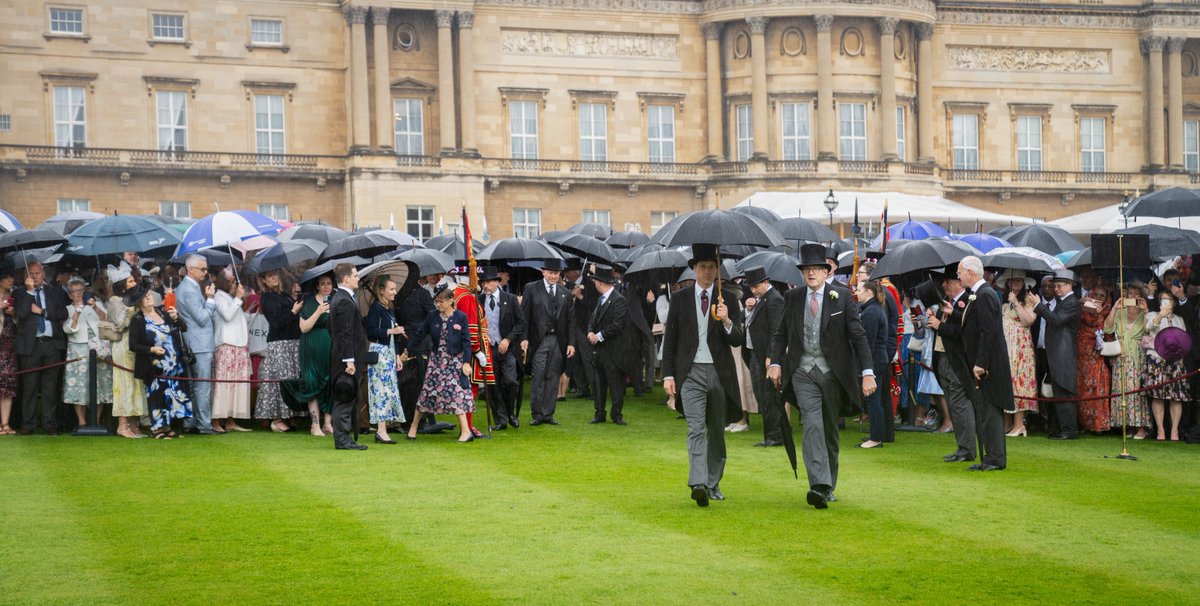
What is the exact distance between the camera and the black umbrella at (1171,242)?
19.1m

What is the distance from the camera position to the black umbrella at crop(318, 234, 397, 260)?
1827 centimetres

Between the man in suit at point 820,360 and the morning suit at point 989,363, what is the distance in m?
2.22

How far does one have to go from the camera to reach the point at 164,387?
58.7 ft

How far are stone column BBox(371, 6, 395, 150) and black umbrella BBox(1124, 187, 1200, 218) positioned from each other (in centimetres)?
3374

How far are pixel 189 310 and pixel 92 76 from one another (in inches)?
1359

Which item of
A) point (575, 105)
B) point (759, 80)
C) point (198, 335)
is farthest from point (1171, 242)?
point (575, 105)

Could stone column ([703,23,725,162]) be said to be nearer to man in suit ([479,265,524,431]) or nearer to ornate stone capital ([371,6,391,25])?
ornate stone capital ([371,6,391,25])

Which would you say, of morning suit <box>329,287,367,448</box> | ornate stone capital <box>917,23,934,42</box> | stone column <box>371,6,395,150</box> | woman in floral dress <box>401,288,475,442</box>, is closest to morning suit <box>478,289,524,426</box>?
woman in floral dress <box>401,288,475,442</box>

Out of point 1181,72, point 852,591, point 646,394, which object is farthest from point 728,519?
point 1181,72

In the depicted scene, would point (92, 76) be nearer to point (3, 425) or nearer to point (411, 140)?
point (411, 140)

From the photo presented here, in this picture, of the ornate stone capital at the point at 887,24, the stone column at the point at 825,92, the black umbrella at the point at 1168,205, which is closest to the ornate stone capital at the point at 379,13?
the stone column at the point at 825,92

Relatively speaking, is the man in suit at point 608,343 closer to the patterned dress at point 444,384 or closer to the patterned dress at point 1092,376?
the patterned dress at point 444,384

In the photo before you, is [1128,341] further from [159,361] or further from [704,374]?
[159,361]

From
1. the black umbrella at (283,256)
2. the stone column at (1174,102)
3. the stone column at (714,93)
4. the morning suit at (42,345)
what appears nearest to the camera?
the morning suit at (42,345)
